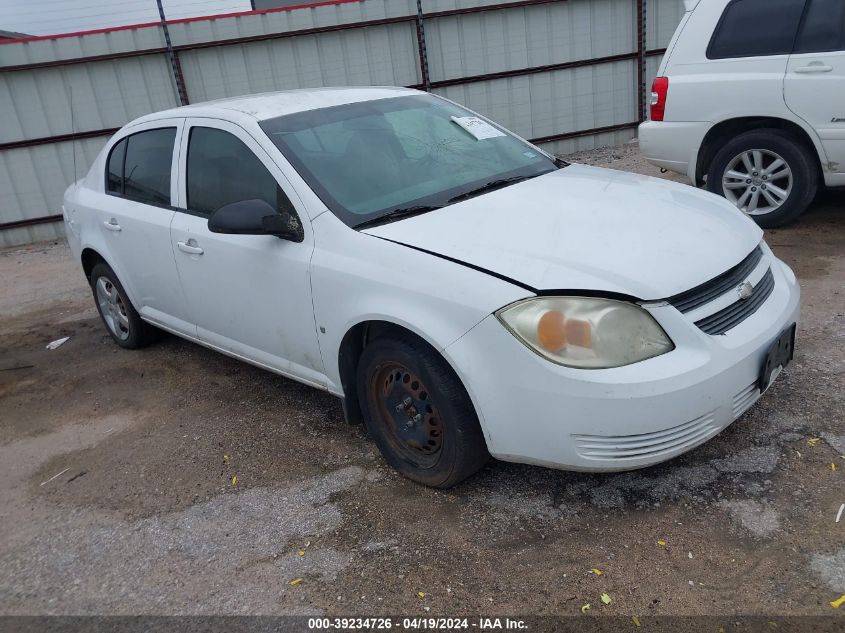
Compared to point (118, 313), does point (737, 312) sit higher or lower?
higher

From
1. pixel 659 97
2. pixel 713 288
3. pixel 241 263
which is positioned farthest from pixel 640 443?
pixel 659 97

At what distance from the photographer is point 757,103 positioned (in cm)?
562

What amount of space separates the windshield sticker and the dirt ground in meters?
1.70

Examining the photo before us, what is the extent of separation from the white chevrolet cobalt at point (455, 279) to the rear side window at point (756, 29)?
2684 mm

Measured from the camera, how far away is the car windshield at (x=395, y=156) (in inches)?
131

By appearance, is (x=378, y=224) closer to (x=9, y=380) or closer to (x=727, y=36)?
(x=9, y=380)

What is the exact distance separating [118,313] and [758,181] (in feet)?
16.5

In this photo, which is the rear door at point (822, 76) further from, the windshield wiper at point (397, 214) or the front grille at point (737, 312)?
the windshield wiper at point (397, 214)

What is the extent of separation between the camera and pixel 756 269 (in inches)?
120

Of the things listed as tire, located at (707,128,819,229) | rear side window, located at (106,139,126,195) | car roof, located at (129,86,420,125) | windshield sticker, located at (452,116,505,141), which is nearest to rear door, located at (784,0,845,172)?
tire, located at (707,128,819,229)

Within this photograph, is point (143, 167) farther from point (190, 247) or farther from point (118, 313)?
point (118, 313)

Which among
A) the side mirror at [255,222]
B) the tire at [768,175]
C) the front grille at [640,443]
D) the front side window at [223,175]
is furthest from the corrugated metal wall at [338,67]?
the front grille at [640,443]

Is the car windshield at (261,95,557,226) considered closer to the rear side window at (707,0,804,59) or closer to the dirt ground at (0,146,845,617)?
the dirt ground at (0,146,845,617)

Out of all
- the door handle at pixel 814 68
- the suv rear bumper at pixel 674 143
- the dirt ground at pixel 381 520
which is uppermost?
the door handle at pixel 814 68
